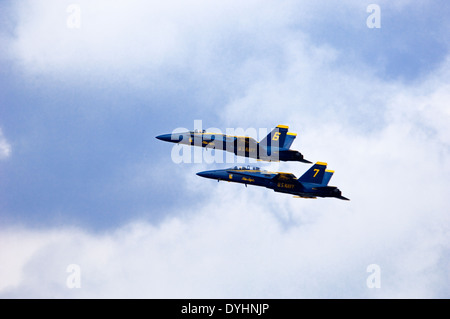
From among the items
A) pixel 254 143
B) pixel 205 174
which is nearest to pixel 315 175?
pixel 254 143

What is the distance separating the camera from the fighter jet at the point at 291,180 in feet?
441

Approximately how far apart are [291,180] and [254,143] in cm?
1064

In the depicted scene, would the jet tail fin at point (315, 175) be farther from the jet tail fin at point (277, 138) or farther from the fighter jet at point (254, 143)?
the jet tail fin at point (277, 138)

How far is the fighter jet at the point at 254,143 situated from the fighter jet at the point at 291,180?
10.6ft

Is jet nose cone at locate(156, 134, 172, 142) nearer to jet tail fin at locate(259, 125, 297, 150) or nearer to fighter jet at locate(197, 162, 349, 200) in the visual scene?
fighter jet at locate(197, 162, 349, 200)

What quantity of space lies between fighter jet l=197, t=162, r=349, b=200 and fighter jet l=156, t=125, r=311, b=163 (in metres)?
3.24

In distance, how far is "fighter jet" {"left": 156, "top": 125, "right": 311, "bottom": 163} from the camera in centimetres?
13825

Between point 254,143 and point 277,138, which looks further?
point 277,138

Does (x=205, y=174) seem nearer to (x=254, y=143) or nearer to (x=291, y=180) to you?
(x=254, y=143)

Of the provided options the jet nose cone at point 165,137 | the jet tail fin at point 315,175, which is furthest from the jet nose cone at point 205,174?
the jet tail fin at point 315,175

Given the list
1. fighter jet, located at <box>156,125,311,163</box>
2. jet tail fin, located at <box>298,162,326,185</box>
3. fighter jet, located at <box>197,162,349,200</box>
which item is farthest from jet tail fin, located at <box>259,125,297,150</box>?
jet tail fin, located at <box>298,162,326,185</box>

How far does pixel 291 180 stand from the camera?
442 ft
